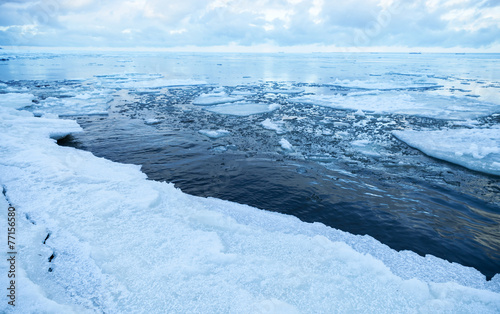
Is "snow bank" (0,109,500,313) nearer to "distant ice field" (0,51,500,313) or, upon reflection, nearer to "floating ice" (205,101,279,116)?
"distant ice field" (0,51,500,313)

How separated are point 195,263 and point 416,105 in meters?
15.3

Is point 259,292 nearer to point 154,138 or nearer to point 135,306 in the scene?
point 135,306

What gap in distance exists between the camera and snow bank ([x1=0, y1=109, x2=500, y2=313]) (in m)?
2.68

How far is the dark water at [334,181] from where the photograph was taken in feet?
14.9

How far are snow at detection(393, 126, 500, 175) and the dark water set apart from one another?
1.13 feet

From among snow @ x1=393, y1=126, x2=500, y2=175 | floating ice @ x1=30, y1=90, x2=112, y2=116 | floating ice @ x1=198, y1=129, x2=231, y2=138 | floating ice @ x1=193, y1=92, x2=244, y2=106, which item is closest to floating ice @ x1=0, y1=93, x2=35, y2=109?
floating ice @ x1=30, y1=90, x2=112, y2=116

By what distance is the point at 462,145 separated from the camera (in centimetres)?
785

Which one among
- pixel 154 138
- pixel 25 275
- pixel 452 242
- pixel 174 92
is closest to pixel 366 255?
pixel 452 242

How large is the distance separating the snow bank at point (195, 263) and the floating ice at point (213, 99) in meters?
10.7

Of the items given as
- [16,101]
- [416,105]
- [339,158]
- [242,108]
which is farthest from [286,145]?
[16,101]

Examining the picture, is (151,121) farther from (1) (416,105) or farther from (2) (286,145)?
(1) (416,105)

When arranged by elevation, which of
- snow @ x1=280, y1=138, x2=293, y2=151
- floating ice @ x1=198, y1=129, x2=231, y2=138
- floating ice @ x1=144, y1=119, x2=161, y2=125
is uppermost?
floating ice @ x1=144, y1=119, x2=161, y2=125

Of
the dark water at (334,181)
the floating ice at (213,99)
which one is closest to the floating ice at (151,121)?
the dark water at (334,181)

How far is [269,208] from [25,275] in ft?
12.2
